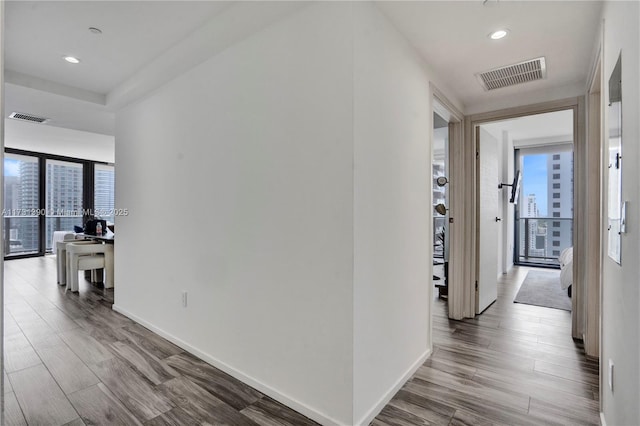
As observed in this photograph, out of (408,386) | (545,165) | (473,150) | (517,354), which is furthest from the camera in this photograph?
(545,165)

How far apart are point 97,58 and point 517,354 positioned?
169 inches

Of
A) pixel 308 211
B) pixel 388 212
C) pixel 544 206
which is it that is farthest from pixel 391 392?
pixel 544 206

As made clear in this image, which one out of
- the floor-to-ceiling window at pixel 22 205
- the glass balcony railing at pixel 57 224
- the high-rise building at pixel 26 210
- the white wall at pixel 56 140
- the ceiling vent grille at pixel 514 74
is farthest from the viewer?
the glass balcony railing at pixel 57 224

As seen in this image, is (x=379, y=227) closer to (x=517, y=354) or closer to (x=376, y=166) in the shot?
(x=376, y=166)

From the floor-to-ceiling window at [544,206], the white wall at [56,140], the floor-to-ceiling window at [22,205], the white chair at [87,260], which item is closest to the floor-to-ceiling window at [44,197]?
the floor-to-ceiling window at [22,205]

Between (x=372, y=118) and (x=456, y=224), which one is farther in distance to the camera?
(x=456, y=224)

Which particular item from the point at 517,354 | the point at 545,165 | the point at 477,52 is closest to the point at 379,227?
the point at 477,52

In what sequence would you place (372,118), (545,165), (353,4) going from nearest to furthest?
(353,4)
(372,118)
(545,165)

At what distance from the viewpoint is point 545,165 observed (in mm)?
6875

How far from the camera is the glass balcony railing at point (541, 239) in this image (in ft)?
22.1

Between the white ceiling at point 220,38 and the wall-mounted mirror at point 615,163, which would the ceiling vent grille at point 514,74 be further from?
the wall-mounted mirror at point 615,163

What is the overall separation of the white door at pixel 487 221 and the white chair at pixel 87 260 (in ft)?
16.8

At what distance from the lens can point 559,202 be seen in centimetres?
677

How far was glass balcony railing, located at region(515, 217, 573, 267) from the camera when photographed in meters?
6.73
